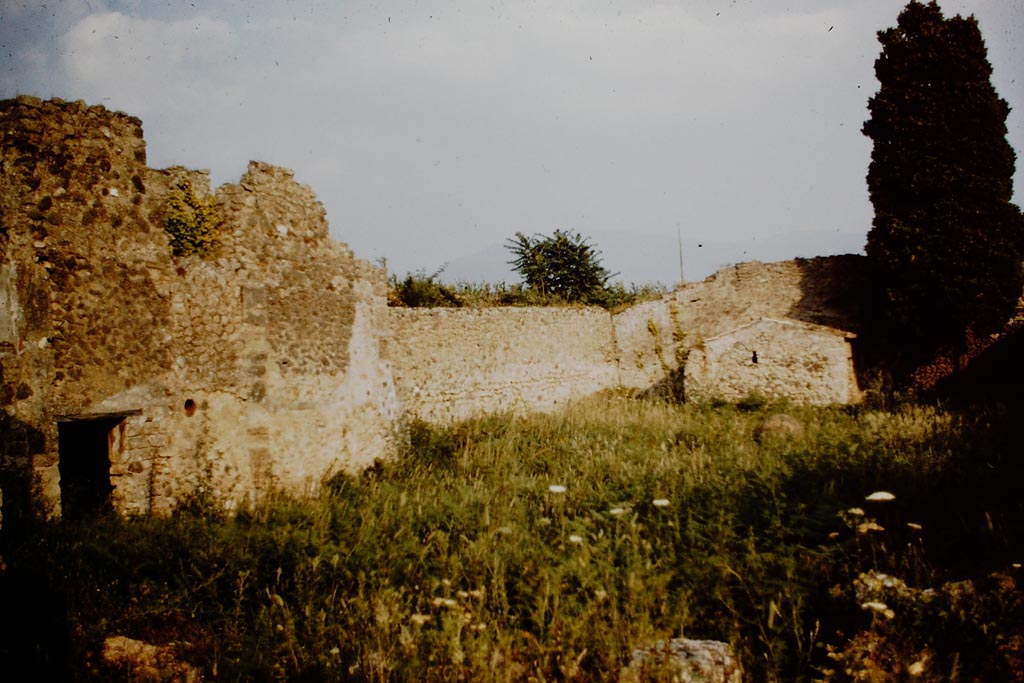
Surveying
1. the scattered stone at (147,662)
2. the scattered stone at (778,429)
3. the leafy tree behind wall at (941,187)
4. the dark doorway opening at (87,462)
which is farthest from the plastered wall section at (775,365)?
the scattered stone at (147,662)

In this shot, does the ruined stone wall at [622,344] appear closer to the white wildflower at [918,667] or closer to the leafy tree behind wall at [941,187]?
the leafy tree behind wall at [941,187]

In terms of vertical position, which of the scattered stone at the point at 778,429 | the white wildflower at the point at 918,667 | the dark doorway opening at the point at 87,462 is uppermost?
the dark doorway opening at the point at 87,462

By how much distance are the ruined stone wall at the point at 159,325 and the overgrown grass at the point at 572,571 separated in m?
0.64

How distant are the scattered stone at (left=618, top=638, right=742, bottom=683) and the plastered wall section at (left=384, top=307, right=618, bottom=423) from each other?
8.60m

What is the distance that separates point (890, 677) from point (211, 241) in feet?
25.5

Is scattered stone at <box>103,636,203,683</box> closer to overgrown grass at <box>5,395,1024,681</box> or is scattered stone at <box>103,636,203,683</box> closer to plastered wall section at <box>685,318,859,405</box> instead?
overgrown grass at <box>5,395,1024,681</box>

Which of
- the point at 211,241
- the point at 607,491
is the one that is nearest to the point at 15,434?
the point at 211,241

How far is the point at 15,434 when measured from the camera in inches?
223

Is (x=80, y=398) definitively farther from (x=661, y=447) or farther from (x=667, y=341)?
(x=667, y=341)

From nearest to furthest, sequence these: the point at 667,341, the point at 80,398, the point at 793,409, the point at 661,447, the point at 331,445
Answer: the point at 80,398 < the point at 331,445 < the point at 661,447 < the point at 793,409 < the point at 667,341

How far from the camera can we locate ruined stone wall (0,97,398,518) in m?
5.98

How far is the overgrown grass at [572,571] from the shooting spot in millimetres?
4312

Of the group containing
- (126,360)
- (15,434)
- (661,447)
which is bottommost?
(661,447)

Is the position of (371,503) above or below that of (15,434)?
below
